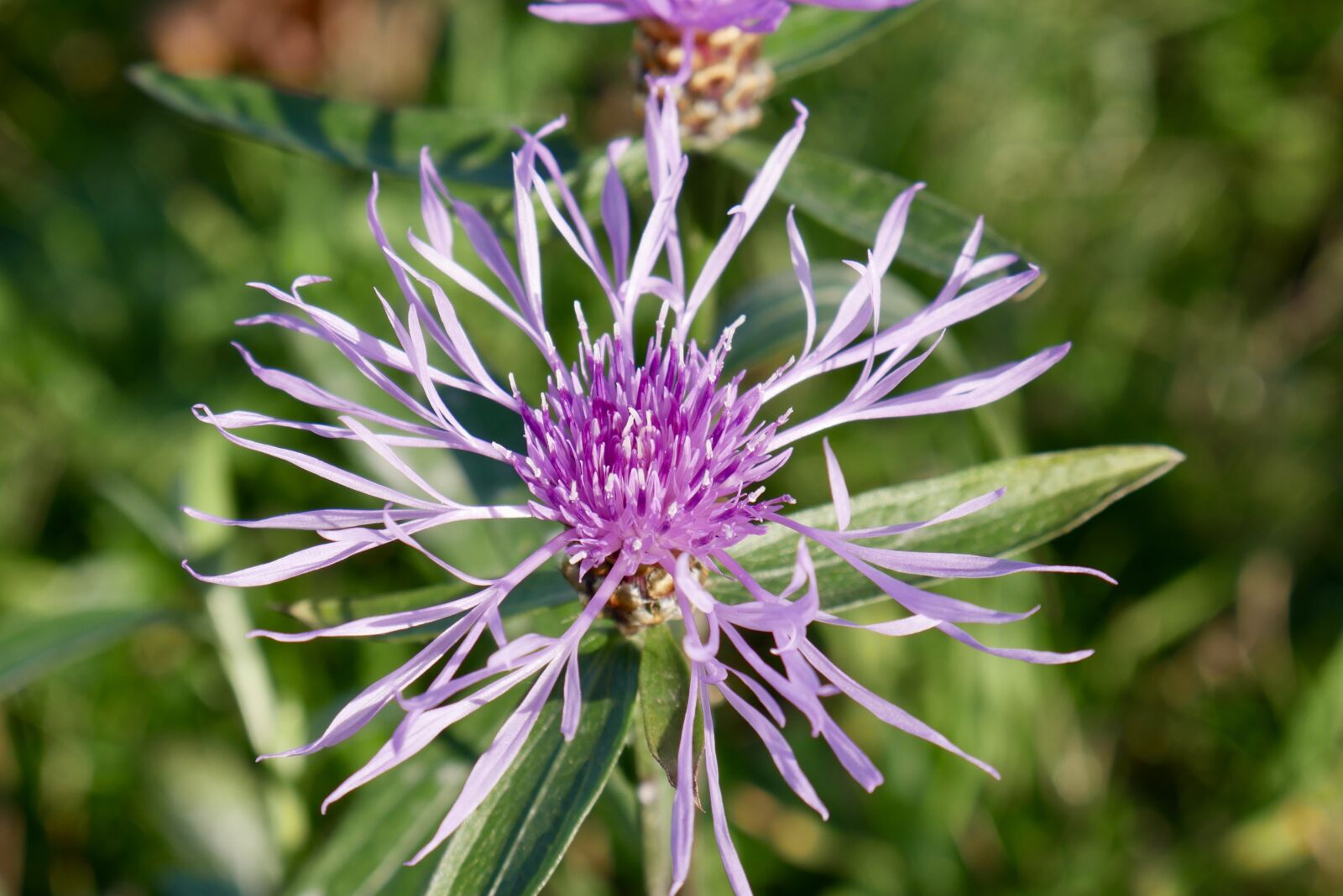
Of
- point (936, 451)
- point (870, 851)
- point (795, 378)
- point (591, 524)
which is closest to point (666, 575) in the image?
point (591, 524)

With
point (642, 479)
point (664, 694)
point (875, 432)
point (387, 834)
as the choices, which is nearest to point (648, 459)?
point (642, 479)

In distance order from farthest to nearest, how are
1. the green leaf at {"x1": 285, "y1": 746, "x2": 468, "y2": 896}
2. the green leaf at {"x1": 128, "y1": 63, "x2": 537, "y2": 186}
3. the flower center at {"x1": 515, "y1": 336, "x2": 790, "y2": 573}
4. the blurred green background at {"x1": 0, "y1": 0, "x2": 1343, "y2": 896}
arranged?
the blurred green background at {"x1": 0, "y1": 0, "x2": 1343, "y2": 896} → the green leaf at {"x1": 128, "y1": 63, "x2": 537, "y2": 186} → the green leaf at {"x1": 285, "y1": 746, "x2": 468, "y2": 896} → the flower center at {"x1": 515, "y1": 336, "x2": 790, "y2": 573}

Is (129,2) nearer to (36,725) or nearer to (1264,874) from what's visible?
(36,725)

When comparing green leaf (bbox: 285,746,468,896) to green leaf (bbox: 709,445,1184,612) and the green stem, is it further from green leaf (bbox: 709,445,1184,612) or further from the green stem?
green leaf (bbox: 709,445,1184,612)

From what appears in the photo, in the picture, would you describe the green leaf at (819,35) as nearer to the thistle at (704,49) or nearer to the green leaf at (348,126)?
the thistle at (704,49)

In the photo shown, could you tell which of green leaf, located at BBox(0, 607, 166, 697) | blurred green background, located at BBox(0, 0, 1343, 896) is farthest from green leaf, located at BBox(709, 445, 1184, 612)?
green leaf, located at BBox(0, 607, 166, 697)

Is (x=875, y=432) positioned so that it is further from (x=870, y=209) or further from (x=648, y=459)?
(x=648, y=459)

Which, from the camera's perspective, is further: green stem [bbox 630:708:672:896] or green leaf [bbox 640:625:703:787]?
green stem [bbox 630:708:672:896]
